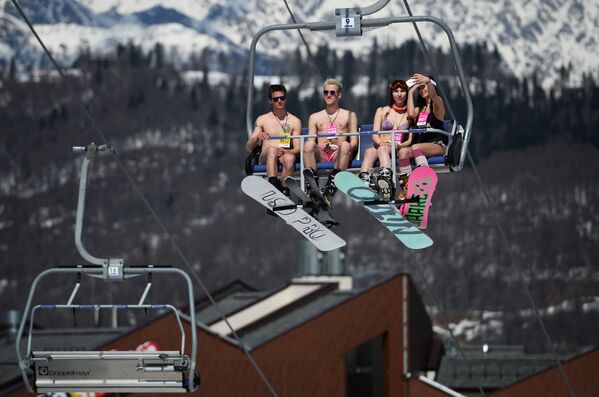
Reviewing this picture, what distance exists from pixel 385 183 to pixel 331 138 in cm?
129

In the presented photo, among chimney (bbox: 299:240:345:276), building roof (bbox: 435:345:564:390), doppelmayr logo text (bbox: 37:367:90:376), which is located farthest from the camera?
chimney (bbox: 299:240:345:276)

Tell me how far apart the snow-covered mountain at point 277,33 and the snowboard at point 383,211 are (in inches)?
5947

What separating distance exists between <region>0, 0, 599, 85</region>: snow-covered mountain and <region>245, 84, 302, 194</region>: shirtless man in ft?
494

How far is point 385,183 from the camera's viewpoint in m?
19.2

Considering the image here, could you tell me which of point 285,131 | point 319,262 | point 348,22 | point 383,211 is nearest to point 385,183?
point 383,211

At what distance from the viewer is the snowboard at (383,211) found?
63.1 feet

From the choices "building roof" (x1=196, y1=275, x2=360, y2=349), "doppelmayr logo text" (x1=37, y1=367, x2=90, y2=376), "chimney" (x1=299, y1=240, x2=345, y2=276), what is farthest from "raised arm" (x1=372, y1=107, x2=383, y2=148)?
"chimney" (x1=299, y1=240, x2=345, y2=276)

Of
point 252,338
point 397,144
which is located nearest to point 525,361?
point 252,338

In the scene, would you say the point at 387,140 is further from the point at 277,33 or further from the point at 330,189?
the point at 277,33

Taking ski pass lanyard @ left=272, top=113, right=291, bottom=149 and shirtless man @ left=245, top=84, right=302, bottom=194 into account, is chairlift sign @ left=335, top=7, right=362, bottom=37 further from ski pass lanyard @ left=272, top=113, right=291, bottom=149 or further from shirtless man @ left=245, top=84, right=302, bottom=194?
ski pass lanyard @ left=272, top=113, right=291, bottom=149

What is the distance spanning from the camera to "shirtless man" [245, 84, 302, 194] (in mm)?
19922

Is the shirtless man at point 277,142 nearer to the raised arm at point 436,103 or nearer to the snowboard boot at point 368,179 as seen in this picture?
the snowboard boot at point 368,179

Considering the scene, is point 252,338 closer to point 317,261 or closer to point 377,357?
point 377,357

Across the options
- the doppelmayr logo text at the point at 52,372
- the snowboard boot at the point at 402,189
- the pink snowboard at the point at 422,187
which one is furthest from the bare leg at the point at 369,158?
the doppelmayr logo text at the point at 52,372
